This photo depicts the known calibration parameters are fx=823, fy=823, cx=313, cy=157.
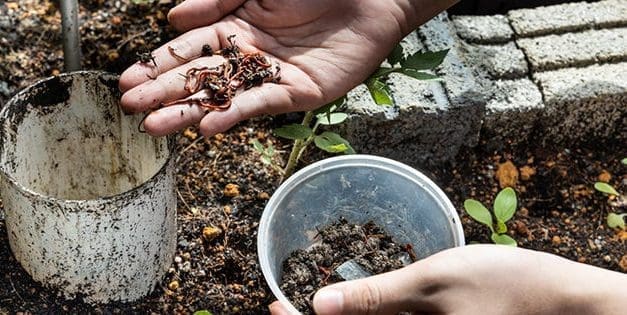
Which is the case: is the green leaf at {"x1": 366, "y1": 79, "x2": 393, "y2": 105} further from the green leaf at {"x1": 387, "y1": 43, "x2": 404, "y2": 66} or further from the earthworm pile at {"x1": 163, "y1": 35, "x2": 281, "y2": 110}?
the earthworm pile at {"x1": 163, "y1": 35, "x2": 281, "y2": 110}

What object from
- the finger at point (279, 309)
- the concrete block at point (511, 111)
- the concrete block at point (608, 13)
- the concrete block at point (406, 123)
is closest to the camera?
the finger at point (279, 309)

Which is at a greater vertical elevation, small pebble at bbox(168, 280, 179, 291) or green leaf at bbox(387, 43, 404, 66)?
green leaf at bbox(387, 43, 404, 66)

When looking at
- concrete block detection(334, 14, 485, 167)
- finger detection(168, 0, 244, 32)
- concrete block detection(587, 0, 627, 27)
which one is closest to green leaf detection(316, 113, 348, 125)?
concrete block detection(334, 14, 485, 167)

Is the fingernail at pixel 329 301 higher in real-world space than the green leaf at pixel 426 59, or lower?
lower

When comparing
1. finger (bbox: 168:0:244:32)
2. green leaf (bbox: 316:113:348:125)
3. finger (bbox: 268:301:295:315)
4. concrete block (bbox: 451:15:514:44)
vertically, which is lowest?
finger (bbox: 268:301:295:315)

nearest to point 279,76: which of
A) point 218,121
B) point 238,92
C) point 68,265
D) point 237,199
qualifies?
point 238,92

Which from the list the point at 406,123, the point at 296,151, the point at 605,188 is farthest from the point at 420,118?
the point at 605,188

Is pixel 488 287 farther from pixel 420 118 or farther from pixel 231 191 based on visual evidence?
pixel 231 191

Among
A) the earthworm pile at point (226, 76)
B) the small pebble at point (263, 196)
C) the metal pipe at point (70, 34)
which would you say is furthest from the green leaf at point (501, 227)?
the metal pipe at point (70, 34)

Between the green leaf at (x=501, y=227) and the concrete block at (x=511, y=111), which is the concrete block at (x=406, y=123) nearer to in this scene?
the concrete block at (x=511, y=111)
